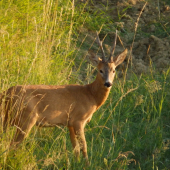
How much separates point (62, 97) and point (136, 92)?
201cm

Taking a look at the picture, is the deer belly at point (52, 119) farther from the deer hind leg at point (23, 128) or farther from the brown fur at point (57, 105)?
the deer hind leg at point (23, 128)

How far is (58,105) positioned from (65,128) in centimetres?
71

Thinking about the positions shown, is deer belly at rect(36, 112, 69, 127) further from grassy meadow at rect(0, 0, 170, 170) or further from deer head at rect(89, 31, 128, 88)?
deer head at rect(89, 31, 128, 88)

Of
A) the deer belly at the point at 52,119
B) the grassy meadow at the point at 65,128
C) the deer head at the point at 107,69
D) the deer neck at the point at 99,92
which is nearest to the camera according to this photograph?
the grassy meadow at the point at 65,128

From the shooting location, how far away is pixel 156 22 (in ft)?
29.6

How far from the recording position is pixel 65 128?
5.68 metres

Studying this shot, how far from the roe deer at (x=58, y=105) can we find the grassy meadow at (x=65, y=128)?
0.14m

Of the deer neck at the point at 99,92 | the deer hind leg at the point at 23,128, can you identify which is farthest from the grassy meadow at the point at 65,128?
the deer neck at the point at 99,92

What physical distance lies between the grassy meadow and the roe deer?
0.14m

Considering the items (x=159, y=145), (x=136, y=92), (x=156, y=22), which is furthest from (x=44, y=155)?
(x=156, y=22)

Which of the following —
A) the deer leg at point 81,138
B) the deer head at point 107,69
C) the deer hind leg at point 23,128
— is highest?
the deer head at point 107,69

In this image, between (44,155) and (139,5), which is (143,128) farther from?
(139,5)

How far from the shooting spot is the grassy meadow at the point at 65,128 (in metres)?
4.59

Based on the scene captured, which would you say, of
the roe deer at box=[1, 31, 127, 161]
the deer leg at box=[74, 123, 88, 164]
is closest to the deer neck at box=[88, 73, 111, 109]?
the roe deer at box=[1, 31, 127, 161]
